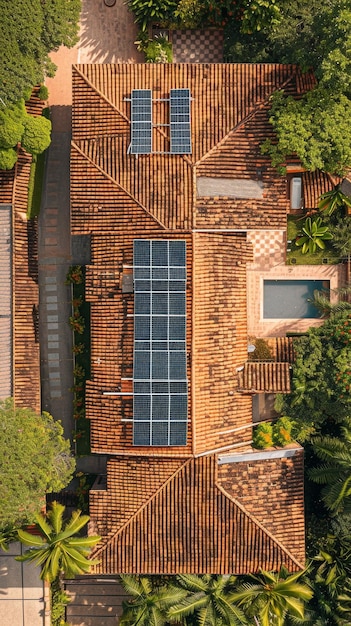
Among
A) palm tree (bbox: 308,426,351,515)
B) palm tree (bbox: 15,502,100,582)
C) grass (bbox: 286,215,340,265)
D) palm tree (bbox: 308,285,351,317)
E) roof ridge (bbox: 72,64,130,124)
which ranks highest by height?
roof ridge (bbox: 72,64,130,124)

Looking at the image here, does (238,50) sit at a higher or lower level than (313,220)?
higher

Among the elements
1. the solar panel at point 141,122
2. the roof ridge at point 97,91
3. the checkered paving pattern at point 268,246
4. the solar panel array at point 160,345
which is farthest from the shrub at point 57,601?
the roof ridge at point 97,91

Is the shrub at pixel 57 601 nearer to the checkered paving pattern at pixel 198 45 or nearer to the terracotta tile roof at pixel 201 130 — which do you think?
the terracotta tile roof at pixel 201 130

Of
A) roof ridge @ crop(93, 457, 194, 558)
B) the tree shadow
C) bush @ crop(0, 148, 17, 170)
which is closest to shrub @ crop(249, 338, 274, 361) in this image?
roof ridge @ crop(93, 457, 194, 558)

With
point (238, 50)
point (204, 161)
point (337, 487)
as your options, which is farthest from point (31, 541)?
point (238, 50)

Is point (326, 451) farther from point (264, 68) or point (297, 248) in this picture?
point (264, 68)

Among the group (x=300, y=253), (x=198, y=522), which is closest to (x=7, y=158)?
(x=300, y=253)

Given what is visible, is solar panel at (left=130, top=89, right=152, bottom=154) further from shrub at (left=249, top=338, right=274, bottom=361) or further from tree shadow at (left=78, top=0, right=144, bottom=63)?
shrub at (left=249, top=338, right=274, bottom=361)
